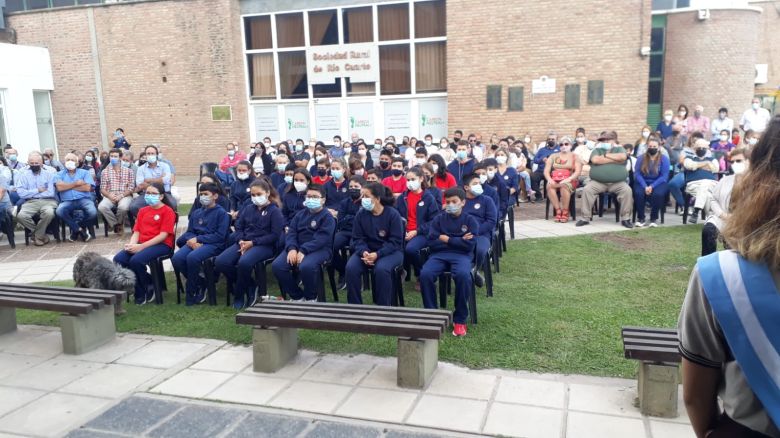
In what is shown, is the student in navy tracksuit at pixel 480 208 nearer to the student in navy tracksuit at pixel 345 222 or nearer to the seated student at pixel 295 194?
the student in navy tracksuit at pixel 345 222

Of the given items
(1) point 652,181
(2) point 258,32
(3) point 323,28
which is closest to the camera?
(1) point 652,181

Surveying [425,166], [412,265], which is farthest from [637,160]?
[412,265]

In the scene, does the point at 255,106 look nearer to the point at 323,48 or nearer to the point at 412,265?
the point at 323,48

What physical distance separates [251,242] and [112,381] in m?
2.32

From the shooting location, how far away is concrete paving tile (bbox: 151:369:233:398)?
173 inches

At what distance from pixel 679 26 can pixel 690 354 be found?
1858cm

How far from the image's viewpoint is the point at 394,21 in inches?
→ 711

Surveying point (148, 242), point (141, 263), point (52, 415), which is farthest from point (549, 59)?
point (52, 415)

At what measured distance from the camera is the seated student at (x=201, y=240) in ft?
21.7

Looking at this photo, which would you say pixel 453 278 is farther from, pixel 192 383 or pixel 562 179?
pixel 562 179

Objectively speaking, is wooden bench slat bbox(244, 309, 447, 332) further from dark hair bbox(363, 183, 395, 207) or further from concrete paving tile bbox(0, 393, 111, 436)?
dark hair bbox(363, 183, 395, 207)

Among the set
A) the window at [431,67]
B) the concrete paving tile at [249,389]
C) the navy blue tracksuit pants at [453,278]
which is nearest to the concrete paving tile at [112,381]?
the concrete paving tile at [249,389]

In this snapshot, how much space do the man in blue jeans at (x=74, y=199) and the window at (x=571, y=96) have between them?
11.9 meters

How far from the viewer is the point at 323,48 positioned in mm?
18672
